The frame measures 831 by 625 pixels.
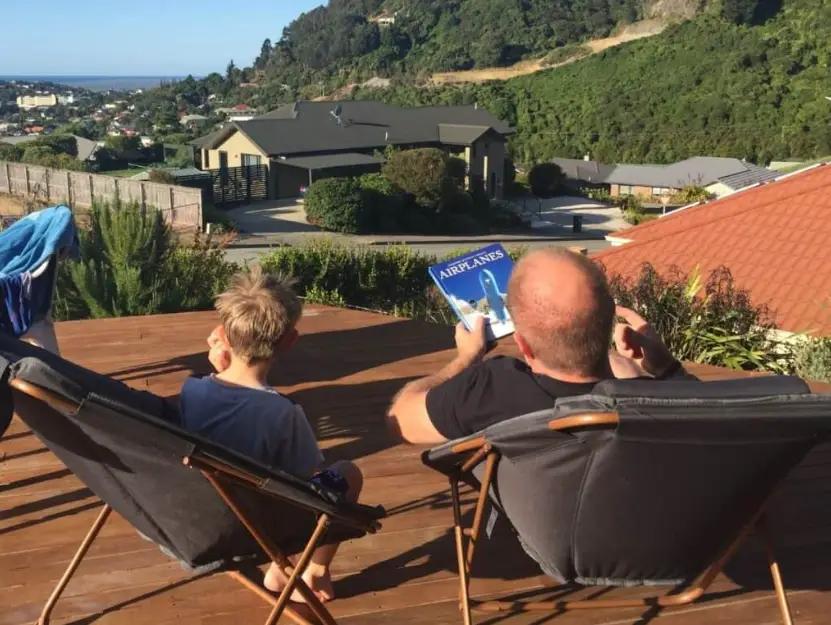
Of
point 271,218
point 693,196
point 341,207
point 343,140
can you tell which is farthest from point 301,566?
point 343,140

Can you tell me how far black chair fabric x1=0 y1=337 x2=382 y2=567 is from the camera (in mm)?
1629

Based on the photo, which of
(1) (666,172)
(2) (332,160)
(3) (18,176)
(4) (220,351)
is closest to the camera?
(4) (220,351)

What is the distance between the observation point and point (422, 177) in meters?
32.6

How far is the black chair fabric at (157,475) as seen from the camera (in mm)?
1629

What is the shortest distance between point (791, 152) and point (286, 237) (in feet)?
112

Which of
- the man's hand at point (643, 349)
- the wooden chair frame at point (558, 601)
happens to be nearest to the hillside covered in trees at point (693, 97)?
the man's hand at point (643, 349)

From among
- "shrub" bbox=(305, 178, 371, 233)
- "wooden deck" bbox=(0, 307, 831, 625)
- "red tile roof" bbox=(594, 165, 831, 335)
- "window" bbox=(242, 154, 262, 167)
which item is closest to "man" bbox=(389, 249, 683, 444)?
"wooden deck" bbox=(0, 307, 831, 625)

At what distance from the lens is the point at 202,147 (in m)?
41.5

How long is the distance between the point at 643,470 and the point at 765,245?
9.03 metres

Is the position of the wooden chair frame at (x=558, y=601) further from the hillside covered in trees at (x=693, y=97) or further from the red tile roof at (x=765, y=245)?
the hillside covered in trees at (x=693, y=97)

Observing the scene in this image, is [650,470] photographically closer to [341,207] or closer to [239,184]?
[341,207]

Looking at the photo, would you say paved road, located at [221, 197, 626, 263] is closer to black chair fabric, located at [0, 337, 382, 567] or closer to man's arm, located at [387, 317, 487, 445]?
man's arm, located at [387, 317, 487, 445]

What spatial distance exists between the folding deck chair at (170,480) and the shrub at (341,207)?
28.0 m

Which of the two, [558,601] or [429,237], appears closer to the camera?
[558,601]
